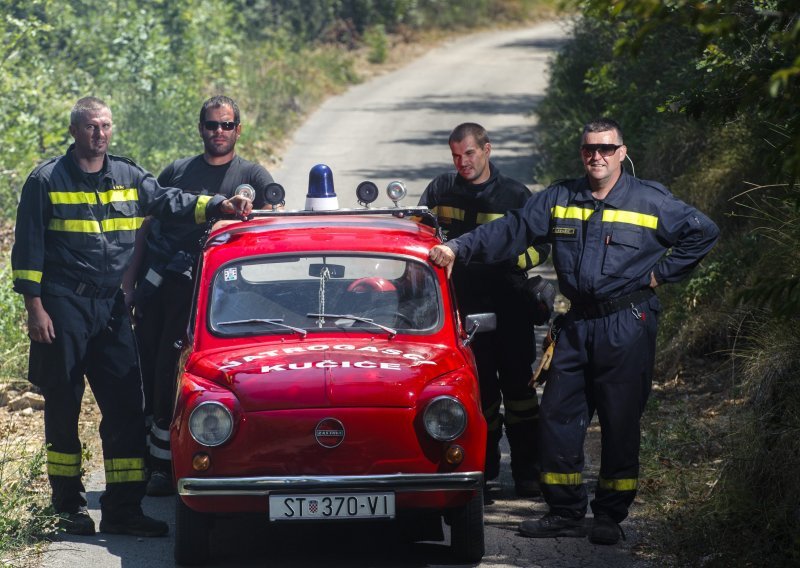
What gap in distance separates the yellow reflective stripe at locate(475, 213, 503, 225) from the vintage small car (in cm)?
87

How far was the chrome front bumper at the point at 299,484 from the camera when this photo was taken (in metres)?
5.73

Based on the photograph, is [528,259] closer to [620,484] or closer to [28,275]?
[620,484]

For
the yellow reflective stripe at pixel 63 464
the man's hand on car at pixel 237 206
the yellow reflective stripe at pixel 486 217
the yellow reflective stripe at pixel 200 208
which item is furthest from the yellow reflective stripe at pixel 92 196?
the yellow reflective stripe at pixel 486 217

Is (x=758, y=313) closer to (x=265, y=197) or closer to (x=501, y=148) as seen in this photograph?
(x=265, y=197)

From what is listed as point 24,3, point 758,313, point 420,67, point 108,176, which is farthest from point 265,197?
point 420,67

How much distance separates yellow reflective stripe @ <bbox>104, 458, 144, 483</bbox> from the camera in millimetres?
6852

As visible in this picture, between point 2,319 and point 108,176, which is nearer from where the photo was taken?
point 108,176

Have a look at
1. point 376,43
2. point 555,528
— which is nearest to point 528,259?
point 555,528

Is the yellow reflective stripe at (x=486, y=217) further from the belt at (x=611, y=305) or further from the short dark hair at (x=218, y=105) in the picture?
the short dark hair at (x=218, y=105)

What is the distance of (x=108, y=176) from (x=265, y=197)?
98 cm

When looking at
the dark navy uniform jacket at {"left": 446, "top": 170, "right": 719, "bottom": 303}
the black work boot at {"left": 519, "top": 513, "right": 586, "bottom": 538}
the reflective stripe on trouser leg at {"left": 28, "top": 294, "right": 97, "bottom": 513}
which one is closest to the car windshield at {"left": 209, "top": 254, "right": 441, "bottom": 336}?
the dark navy uniform jacket at {"left": 446, "top": 170, "right": 719, "bottom": 303}

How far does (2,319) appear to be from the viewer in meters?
10.1

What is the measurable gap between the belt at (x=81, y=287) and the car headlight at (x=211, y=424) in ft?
4.44

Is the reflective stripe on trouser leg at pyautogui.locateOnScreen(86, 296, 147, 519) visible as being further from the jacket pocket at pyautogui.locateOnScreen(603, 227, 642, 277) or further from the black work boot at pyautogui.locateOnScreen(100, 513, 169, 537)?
the jacket pocket at pyautogui.locateOnScreen(603, 227, 642, 277)
